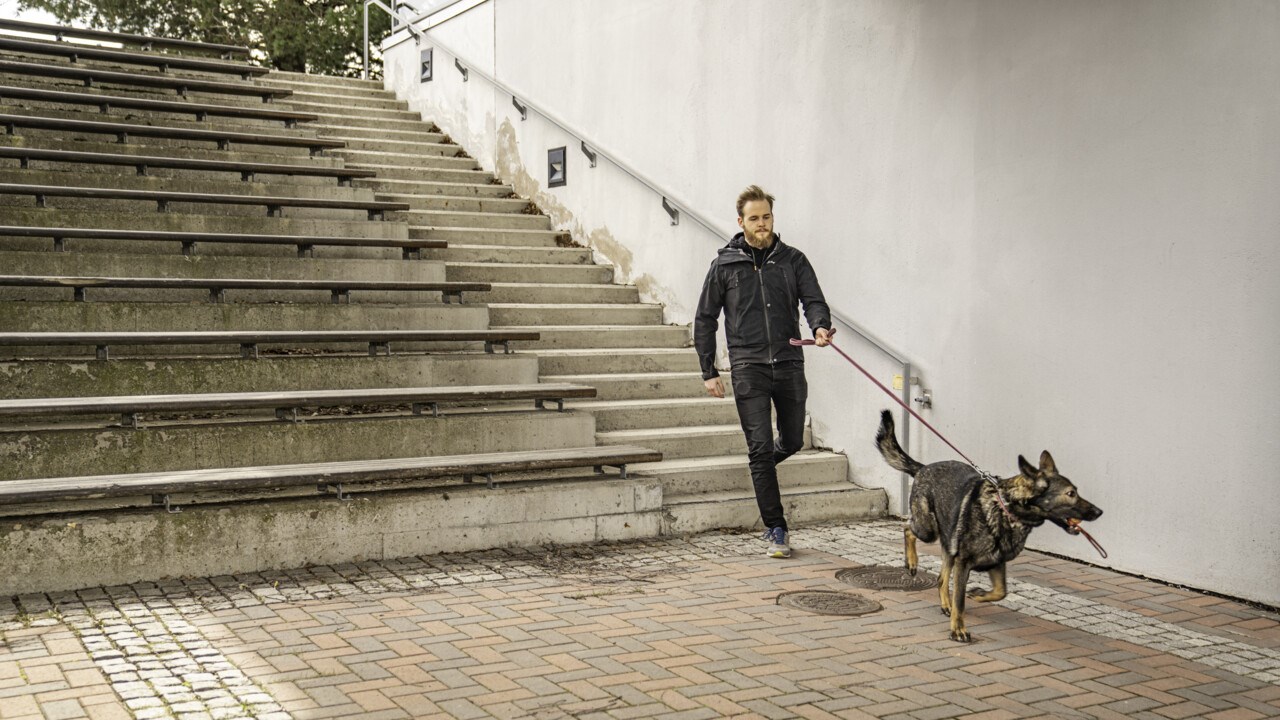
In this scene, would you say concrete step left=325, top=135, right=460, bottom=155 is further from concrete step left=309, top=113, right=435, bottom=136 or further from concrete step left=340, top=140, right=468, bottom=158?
concrete step left=309, top=113, right=435, bottom=136

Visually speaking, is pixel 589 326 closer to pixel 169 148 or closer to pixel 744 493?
pixel 744 493

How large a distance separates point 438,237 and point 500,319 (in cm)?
163

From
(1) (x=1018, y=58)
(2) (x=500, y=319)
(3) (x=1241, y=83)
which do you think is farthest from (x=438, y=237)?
(3) (x=1241, y=83)

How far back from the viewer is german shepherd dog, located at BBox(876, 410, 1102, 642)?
192 inches

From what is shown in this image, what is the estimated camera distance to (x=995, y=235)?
6.99 m

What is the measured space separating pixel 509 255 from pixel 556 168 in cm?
160

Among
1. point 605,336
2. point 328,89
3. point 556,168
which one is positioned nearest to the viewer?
point 605,336

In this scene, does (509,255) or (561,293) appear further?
(509,255)

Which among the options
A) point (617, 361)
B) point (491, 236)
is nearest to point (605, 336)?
point (617, 361)

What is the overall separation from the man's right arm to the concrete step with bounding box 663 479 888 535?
107cm

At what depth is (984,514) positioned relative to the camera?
5.05 m

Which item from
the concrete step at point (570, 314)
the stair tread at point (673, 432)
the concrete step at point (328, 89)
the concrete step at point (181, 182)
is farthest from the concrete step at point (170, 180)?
the concrete step at point (328, 89)

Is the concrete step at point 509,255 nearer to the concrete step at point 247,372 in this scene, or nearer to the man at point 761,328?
the concrete step at point 247,372

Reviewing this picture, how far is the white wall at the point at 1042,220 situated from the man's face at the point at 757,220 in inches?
56.9
